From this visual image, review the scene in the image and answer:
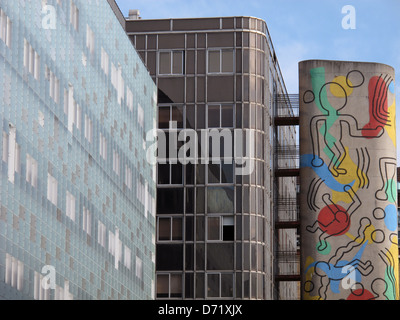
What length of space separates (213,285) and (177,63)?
2078 cm

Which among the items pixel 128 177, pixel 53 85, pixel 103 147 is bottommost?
pixel 128 177

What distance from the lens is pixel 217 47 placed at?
9669cm

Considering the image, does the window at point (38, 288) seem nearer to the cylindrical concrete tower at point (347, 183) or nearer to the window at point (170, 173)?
the window at point (170, 173)

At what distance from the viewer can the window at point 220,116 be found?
95.2 meters

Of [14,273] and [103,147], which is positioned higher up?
[103,147]

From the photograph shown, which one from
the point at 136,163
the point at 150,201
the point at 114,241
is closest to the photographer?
the point at 114,241

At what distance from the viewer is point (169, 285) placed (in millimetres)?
92750

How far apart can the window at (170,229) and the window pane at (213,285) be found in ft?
15.4

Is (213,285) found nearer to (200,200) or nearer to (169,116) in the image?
(200,200)

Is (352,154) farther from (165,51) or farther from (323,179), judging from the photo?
(165,51)

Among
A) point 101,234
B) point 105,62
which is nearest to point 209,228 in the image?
point 101,234

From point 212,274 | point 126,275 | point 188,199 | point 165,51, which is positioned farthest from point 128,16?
point 126,275

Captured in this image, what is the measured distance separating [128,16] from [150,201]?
26359 mm

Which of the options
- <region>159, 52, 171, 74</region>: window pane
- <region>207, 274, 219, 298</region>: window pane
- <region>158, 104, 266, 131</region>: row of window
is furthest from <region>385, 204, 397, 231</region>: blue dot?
<region>159, 52, 171, 74</region>: window pane
